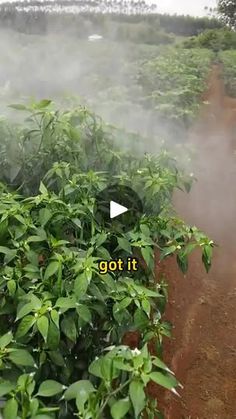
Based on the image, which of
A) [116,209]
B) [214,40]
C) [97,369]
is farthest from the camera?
[214,40]

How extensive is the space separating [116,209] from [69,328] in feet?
2.19

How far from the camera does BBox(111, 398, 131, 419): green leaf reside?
3.28 feet

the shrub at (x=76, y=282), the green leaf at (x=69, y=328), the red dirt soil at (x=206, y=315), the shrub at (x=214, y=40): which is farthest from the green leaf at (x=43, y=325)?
the shrub at (x=214, y=40)

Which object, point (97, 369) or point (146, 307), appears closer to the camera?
point (97, 369)

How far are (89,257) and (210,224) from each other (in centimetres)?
258

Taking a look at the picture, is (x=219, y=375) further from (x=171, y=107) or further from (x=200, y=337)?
(x=171, y=107)

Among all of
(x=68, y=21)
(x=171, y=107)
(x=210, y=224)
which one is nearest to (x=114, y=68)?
(x=171, y=107)

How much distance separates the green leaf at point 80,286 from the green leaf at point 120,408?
1.10ft

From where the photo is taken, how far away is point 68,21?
460cm

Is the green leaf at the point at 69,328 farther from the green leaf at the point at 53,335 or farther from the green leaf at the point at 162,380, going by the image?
the green leaf at the point at 162,380

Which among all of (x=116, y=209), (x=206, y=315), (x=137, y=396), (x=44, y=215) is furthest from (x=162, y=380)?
(x=206, y=315)

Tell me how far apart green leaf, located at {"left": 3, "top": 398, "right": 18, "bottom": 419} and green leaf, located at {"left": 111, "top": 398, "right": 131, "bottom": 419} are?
0.72 feet

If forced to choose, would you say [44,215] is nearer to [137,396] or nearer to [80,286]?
[80,286]

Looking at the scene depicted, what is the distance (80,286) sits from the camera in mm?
1299
